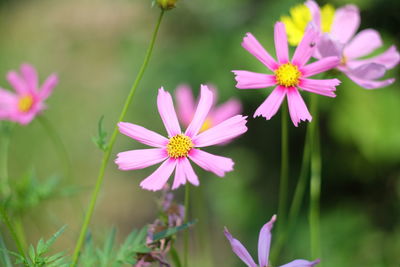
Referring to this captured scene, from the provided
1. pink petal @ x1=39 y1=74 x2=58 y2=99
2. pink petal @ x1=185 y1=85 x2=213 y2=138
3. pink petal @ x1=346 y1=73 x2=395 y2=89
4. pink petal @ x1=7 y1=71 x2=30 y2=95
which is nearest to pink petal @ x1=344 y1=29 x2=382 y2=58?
pink petal @ x1=346 y1=73 x2=395 y2=89

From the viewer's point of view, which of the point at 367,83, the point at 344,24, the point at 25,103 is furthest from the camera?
the point at 25,103

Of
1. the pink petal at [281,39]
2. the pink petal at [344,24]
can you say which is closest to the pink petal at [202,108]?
the pink petal at [281,39]

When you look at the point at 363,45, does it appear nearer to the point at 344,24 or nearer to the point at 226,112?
the point at 344,24

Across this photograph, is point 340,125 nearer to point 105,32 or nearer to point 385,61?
point 385,61

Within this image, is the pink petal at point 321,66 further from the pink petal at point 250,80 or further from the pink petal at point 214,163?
the pink petal at point 214,163

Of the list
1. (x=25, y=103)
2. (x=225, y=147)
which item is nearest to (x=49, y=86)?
(x=25, y=103)

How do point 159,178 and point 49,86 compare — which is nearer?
point 159,178
